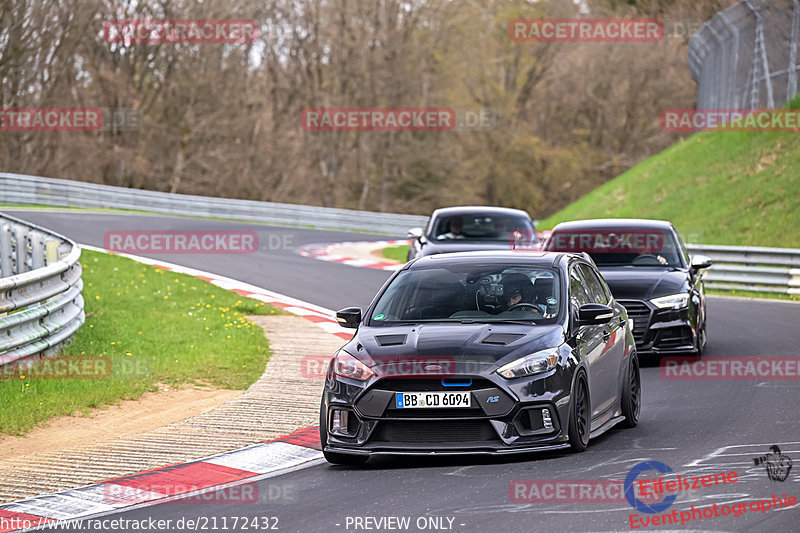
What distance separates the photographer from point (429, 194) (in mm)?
60188

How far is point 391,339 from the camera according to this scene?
831cm

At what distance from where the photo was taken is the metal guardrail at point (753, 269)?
2220 cm

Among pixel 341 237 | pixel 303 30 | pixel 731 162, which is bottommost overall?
pixel 341 237

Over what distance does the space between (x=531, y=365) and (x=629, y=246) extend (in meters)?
6.87

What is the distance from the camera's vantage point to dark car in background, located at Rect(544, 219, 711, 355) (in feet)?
42.9

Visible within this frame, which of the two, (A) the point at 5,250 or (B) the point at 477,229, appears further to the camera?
(B) the point at 477,229

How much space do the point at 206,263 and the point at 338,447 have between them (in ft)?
56.5

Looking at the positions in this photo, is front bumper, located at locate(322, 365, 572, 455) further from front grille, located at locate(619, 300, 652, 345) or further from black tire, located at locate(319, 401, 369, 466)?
front grille, located at locate(619, 300, 652, 345)

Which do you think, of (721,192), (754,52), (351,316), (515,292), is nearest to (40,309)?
(351,316)

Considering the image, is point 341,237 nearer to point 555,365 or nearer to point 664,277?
point 664,277

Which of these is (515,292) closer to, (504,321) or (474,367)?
(504,321)

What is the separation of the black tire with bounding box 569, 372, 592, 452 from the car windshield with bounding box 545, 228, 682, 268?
A: 19.2 feet

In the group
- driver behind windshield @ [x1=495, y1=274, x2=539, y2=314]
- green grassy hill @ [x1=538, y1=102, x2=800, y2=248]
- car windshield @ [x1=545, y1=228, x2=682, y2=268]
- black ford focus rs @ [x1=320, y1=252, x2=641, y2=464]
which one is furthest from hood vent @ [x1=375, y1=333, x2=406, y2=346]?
green grassy hill @ [x1=538, y1=102, x2=800, y2=248]

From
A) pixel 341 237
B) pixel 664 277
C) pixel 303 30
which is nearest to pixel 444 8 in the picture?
pixel 303 30
